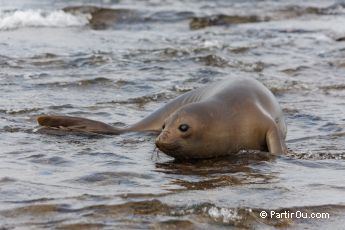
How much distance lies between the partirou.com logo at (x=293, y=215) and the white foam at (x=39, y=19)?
492 inches

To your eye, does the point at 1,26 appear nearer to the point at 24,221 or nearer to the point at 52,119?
the point at 52,119

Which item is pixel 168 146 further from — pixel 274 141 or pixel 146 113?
pixel 146 113

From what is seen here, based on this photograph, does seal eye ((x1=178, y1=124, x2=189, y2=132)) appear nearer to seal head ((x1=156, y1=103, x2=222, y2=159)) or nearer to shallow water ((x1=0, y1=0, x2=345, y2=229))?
seal head ((x1=156, y1=103, x2=222, y2=159))

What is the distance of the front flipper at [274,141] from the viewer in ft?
19.2

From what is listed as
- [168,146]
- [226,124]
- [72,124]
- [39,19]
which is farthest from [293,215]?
[39,19]

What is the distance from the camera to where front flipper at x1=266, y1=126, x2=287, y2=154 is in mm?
5861

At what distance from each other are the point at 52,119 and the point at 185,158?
4.78 ft

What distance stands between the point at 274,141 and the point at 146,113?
223cm

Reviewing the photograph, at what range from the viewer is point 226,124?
5801mm

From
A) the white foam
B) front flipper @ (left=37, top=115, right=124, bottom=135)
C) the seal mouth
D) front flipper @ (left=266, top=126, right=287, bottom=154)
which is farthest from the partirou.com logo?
the white foam

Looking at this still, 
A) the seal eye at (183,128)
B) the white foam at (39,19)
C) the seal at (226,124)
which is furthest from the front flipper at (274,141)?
the white foam at (39,19)

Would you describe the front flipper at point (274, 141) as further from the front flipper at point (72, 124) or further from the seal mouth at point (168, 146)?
the front flipper at point (72, 124)

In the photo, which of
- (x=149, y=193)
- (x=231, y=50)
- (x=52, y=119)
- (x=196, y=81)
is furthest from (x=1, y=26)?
(x=149, y=193)

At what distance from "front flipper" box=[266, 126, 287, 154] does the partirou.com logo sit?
1.47 metres
